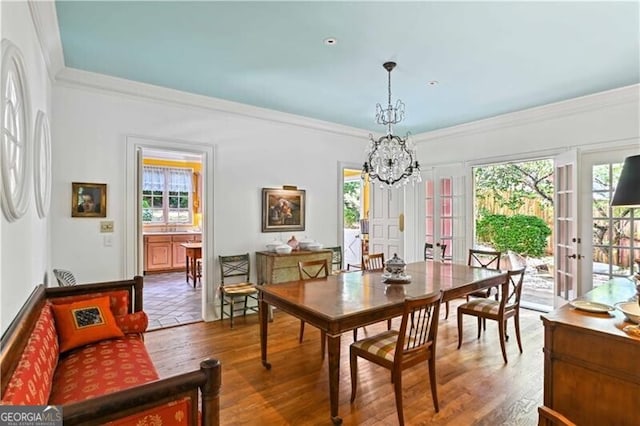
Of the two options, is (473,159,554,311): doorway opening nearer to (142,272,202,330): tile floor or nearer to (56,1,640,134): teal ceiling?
(56,1,640,134): teal ceiling

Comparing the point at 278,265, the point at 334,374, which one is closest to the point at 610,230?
the point at 334,374

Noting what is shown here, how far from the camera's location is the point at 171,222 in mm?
8219

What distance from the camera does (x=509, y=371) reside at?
292 cm

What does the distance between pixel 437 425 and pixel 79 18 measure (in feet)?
12.5

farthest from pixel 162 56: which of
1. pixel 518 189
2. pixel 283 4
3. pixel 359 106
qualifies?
pixel 518 189

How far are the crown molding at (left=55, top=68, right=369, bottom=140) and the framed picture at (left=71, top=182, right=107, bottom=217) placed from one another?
40.6 inches

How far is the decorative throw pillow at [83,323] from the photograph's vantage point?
2258 mm

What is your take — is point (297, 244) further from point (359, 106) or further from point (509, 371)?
point (509, 371)

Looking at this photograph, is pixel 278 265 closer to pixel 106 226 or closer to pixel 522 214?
pixel 106 226

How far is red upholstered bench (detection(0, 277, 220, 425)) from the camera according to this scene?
1057mm

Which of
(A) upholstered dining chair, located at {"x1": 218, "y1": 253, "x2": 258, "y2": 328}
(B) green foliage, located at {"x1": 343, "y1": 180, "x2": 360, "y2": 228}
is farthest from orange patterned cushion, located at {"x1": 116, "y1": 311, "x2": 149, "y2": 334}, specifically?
(B) green foliage, located at {"x1": 343, "y1": 180, "x2": 360, "y2": 228}

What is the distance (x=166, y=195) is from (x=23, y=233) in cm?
652

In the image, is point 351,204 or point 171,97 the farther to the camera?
point 351,204

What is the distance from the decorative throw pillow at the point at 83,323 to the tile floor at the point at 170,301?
5.50ft
